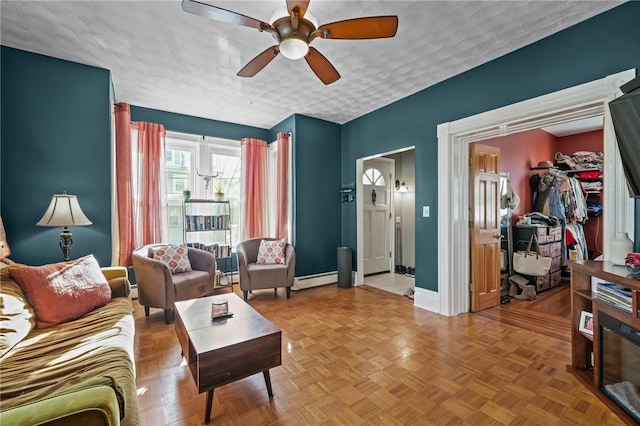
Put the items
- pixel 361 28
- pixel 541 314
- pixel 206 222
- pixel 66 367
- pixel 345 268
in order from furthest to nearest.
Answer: pixel 345 268 < pixel 206 222 < pixel 541 314 < pixel 361 28 < pixel 66 367

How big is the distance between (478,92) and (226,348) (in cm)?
323

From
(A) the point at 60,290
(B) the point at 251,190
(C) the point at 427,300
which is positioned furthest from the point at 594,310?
(B) the point at 251,190

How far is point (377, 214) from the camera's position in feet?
17.1

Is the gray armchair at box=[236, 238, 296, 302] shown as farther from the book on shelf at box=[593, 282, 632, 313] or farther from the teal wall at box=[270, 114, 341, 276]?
the book on shelf at box=[593, 282, 632, 313]

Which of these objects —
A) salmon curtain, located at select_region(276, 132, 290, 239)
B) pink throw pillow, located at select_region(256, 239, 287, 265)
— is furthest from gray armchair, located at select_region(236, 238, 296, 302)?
salmon curtain, located at select_region(276, 132, 290, 239)

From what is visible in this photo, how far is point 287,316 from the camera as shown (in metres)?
3.20

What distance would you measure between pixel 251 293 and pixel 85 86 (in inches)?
121

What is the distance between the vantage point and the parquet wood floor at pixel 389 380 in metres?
1.61

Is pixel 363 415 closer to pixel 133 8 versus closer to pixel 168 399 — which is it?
pixel 168 399

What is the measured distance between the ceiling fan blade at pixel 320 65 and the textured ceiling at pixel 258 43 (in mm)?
374

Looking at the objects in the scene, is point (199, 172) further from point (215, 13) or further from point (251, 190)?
point (215, 13)

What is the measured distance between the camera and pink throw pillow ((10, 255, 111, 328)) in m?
1.81

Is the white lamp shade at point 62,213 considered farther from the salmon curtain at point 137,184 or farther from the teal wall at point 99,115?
the salmon curtain at point 137,184

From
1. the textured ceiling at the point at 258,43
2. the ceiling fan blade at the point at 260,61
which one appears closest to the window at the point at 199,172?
the textured ceiling at the point at 258,43
